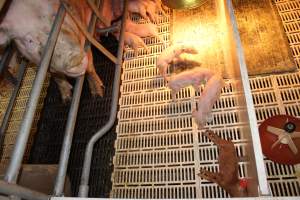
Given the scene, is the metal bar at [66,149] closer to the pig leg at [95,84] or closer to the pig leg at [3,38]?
the pig leg at [95,84]

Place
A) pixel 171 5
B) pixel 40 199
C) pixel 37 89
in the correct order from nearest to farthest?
pixel 40 199
pixel 37 89
pixel 171 5

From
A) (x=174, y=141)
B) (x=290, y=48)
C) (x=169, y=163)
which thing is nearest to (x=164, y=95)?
(x=174, y=141)

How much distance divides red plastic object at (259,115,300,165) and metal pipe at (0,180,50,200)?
135 centimetres

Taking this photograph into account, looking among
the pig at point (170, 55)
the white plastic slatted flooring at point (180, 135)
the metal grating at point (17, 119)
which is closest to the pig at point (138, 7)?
the pig at point (170, 55)

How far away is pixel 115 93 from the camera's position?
1967 millimetres

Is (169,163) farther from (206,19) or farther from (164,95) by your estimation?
(206,19)

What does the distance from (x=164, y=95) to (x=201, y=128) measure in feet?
1.44

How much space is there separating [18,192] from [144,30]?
1.90m

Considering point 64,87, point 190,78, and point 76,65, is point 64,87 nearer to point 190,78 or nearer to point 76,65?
point 76,65

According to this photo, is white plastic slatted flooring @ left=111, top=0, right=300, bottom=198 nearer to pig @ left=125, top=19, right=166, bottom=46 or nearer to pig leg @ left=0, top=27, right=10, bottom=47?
pig @ left=125, top=19, right=166, bottom=46

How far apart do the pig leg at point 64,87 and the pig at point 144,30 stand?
775 mm

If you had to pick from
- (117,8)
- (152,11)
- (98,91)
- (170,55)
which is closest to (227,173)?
(170,55)

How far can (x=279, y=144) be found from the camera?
1.67 metres

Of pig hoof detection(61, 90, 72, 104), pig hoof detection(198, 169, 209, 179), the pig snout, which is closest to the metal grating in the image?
pig hoof detection(61, 90, 72, 104)
